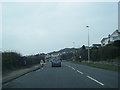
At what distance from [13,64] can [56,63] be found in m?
14.5

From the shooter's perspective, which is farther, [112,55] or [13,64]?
[112,55]

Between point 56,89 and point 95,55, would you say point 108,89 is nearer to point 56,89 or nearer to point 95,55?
point 56,89

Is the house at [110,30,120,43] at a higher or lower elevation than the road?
higher

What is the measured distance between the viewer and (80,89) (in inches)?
601

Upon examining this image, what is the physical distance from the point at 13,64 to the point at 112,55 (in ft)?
124

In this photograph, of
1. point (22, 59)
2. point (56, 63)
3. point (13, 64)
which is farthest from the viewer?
point (56, 63)

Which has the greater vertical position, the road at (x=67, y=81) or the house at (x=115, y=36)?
the house at (x=115, y=36)

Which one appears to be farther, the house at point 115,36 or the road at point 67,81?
the house at point 115,36

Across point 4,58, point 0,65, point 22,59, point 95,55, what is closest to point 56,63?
point 22,59

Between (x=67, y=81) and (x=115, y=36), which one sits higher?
(x=115, y=36)

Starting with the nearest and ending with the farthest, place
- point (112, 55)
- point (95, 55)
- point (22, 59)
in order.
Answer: point (22, 59) → point (112, 55) → point (95, 55)

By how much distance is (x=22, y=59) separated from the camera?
170ft

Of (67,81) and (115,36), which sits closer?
(67,81)

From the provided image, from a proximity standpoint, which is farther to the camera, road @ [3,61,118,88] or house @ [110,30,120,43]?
house @ [110,30,120,43]
